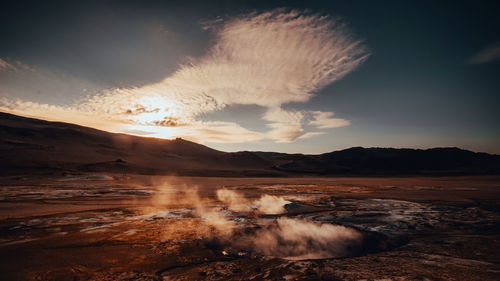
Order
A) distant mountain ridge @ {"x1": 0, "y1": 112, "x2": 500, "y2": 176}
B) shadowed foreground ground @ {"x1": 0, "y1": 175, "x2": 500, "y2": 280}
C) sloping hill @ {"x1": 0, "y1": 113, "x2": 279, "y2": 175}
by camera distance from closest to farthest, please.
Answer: shadowed foreground ground @ {"x1": 0, "y1": 175, "x2": 500, "y2": 280} → sloping hill @ {"x1": 0, "y1": 113, "x2": 279, "y2": 175} → distant mountain ridge @ {"x1": 0, "y1": 112, "x2": 500, "y2": 176}

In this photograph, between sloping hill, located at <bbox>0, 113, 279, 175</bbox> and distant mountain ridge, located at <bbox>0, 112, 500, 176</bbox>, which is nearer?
sloping hill, located at <bbox>0, 113, 279, 175</bbox>

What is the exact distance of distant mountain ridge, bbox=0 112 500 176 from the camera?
134 feet

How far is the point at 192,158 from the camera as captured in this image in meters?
60.1

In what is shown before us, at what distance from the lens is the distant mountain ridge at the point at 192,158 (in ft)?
134

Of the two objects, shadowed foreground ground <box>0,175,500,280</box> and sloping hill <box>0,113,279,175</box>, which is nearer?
shadowed foreground ground <box>0,175,500,280</box>

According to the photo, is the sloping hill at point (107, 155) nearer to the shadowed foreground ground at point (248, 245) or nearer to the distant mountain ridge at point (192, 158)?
the distant mountain ridge at point (192, 158)

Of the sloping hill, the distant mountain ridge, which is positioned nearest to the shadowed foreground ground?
the sloping hill

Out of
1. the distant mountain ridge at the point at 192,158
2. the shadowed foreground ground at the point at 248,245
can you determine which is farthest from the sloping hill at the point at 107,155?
the shadowed foreground ground at the point at 248,245

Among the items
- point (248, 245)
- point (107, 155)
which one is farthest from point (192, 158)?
point (248, 245)

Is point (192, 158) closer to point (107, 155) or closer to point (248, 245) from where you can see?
point (107, 155)

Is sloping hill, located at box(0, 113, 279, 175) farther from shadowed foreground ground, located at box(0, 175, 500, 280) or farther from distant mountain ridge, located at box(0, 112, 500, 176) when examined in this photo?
shadowed foreground ground, located at box(0, 175, 500, 280)

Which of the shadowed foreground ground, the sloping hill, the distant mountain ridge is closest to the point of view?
the shadowed foreground ground

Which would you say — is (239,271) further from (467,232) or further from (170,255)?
(467,232)

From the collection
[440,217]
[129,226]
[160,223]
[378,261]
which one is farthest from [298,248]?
[440,217]
